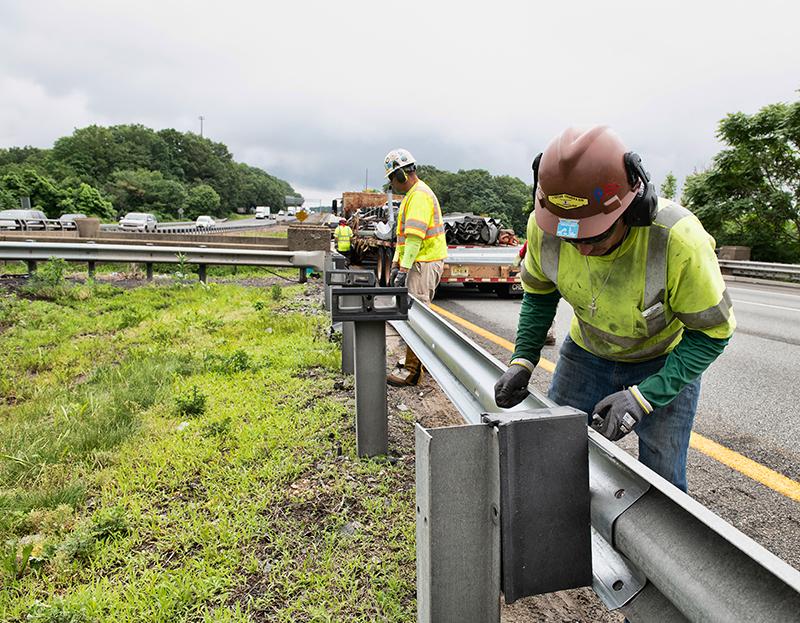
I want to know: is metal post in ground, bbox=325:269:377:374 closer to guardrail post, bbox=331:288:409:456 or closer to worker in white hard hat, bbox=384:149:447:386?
worker in white hard hat, bbox=384:149:447:386

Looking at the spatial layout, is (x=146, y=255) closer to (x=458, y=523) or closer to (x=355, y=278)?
(x=355, y=278)

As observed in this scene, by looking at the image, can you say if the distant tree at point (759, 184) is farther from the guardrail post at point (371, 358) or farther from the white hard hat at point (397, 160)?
the guardrail post at point (371, 358)

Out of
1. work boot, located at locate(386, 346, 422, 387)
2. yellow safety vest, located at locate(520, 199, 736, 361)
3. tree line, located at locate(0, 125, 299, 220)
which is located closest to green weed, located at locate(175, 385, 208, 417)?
work boot, located at locate(386, 346, 422, 387)

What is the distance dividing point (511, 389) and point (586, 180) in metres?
0.76

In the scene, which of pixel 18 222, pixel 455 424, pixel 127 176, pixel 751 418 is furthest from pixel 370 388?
pixel 127 176

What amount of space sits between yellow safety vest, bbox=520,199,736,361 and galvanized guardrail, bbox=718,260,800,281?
18637mm

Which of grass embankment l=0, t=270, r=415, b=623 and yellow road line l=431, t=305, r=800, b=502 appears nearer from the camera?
grass embankment l=0, t=270, r=415, b=623

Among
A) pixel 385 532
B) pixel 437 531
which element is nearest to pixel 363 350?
pixel 385 532

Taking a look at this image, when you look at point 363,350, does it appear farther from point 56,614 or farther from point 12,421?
point 12,421

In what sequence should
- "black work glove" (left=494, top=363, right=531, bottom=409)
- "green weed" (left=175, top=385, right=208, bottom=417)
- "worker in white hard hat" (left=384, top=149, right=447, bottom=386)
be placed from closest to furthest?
"black work glove" (left=494, top=363, right=531, bottom=409)
"green weed" (left=175, top=385, right=208, bottom=417)
"worker in white hard hat" (left=384, top=149, right=447, bottom=386)

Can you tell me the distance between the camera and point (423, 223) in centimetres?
532

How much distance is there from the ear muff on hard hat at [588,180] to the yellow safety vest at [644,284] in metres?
0.20

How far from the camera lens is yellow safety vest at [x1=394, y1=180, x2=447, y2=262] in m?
5.29

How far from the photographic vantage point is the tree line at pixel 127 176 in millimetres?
60031
